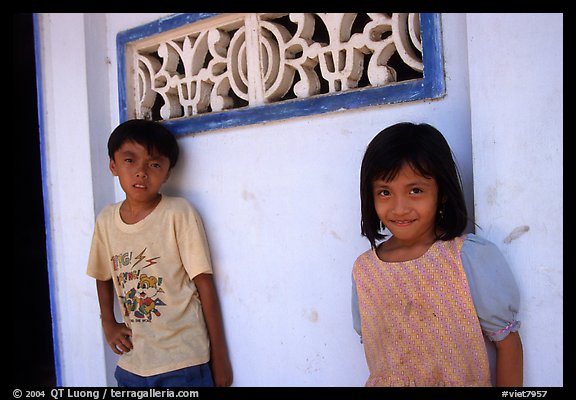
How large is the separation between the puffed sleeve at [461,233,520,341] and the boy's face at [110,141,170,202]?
1.19m

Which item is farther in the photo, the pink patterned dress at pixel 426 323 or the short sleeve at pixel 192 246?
the short sleeve at pixel 192 246

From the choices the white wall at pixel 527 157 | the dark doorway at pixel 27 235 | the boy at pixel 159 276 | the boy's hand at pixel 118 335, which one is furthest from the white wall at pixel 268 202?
the dark doorway at pixel 27 235

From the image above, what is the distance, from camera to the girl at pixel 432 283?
1.28 m

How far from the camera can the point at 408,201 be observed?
4.33ft

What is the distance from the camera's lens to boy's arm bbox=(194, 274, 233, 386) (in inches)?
74.9

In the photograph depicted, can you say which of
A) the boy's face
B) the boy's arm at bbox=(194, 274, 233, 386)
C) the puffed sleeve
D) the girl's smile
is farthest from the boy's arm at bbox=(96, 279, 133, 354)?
the puffed sleeve

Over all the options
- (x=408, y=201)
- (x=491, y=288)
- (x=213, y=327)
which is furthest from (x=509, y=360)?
(x=213, y=327)

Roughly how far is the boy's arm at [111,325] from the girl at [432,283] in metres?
1.10

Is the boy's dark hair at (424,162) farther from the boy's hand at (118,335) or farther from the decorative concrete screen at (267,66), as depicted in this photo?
the boy's hand at (118,335)

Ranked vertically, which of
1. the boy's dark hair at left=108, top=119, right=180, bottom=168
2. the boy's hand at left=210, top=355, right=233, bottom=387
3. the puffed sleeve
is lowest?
the boy's hand at left=210, top=355, right=233, bottom=387

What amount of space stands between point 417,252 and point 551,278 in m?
0.35

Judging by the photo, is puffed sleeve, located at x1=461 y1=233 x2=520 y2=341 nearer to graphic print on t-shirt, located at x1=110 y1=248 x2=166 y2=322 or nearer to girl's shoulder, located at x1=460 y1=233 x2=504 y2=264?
girl's shoulder, located at x1=460 y1=233 x2=504 y2=264

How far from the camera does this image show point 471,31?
1372mm

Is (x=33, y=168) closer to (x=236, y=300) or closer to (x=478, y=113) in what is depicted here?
(x=236, y=300)
